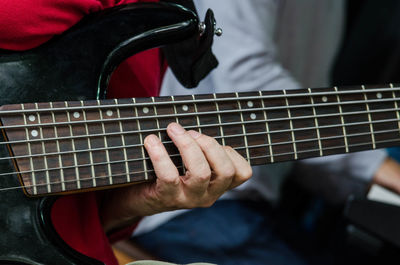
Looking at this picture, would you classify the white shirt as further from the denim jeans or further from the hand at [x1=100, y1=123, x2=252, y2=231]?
the hand at [x1=100, y1=123, x2=252, y2=231]

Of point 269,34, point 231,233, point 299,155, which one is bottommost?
point 231,233

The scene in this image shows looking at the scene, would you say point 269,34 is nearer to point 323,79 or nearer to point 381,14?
point 323,79

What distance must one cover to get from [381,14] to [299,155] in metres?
1.07

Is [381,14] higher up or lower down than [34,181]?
higher up

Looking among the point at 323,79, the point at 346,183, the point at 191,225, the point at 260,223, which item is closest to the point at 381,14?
the point at 323,79

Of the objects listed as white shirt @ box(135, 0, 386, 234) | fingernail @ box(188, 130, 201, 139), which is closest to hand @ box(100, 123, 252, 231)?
fingernail @ box(188, 130, 201, 139)

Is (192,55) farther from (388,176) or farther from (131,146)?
(388,176)

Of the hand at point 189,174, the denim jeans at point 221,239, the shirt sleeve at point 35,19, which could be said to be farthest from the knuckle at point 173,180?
the denim jeans at point 221,239

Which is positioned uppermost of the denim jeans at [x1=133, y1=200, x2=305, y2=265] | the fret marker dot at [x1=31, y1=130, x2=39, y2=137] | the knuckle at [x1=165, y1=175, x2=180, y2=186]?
the fret marker dot at [x1=31, y1=130, x2=39, y2=137]

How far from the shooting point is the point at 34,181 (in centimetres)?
51

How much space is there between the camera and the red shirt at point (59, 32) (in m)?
0.54

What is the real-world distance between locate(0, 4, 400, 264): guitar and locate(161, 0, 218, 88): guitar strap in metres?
0.03

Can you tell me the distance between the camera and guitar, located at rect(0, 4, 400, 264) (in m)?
0.51

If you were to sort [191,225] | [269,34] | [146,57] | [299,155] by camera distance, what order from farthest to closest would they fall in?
[269,34], [191,225], [146,57], [299,155]
